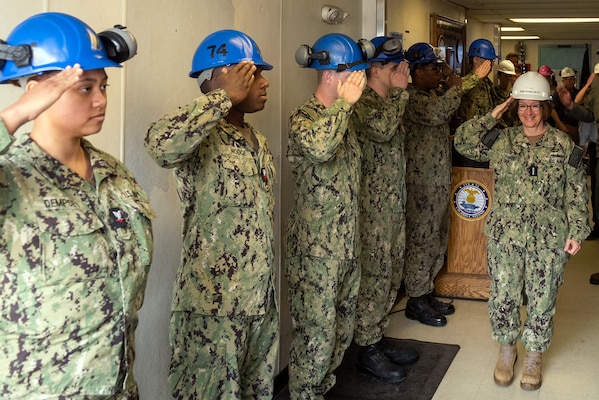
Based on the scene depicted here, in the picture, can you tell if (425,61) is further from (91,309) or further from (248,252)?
(91,309)

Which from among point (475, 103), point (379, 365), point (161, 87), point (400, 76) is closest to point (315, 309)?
point (379, 365)

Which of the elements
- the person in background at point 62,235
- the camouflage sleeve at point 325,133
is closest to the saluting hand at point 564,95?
the camouflage sleeve at point 325,133

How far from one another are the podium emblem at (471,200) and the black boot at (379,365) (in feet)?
6.35

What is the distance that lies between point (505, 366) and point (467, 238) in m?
1.84

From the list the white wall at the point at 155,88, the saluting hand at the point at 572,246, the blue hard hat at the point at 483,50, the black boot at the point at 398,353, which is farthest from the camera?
the blue hard hat at the point at 483,50

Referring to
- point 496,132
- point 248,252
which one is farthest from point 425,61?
point 248,252

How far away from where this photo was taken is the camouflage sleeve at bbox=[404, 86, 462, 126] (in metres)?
4.91

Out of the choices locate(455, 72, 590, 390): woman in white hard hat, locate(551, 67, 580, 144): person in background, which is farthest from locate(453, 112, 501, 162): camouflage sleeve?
locate(551, 67, 580, 144): person in background

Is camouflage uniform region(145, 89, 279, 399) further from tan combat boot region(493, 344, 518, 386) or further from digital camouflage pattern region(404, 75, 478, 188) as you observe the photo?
digital camouflage pattern region(404, 75, 478, 188)

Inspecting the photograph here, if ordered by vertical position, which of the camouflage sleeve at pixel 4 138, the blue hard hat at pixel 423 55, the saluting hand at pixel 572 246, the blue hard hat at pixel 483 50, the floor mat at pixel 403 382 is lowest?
the floor mat at pixel 403 382

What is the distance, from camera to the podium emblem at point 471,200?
19.1 feet

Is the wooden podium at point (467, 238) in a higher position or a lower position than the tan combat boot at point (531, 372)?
higher

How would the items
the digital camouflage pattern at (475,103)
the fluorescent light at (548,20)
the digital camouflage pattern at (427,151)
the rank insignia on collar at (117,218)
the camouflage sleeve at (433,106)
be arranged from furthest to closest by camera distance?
the fluorescent light at (548,20), the digital camouflage pattern at (475,103), the digital camouflage pattern at (427,151), the camouflage sleeve at (433,106), the rank insignia on collar at (117,218)

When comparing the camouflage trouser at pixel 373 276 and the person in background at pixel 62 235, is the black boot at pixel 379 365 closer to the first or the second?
the camouflage trouser at pixel 373 276
